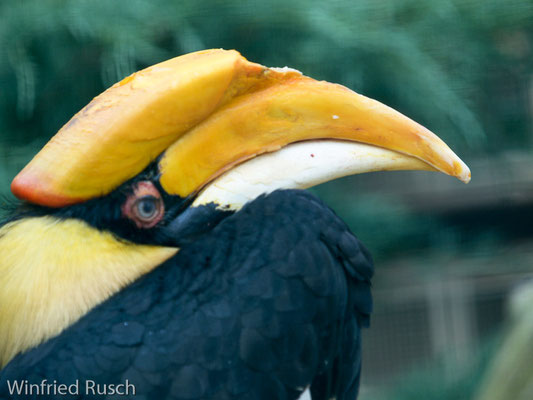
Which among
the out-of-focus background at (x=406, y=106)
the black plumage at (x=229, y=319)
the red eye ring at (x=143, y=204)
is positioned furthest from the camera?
the out-of-focus background at (x=406, y=106)

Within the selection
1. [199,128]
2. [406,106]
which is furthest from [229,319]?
[406,106]

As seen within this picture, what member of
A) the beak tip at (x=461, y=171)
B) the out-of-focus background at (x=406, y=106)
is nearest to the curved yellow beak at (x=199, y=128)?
the beak tip at (x=461, y=171)

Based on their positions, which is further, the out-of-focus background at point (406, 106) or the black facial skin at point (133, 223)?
the out-of-focus background at point (406, 106)

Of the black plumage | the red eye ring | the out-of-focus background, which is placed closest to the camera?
the black plumage

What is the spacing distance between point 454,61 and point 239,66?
70.8 inches

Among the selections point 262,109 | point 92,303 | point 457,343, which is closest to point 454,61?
point 457,343

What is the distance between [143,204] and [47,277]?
0.16 meters

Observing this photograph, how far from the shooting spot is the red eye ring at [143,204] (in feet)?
3.05

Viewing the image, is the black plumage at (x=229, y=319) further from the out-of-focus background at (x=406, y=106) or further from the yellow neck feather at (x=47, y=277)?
the out-of-focus background at (x=406, y=106)

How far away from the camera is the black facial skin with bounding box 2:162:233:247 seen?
90 cm

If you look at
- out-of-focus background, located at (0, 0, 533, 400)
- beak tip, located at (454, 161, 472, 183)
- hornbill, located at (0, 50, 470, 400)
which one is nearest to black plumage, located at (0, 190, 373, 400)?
hornbill, located at (0, 50, 470, 400)

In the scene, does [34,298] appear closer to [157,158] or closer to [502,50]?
[157,158]

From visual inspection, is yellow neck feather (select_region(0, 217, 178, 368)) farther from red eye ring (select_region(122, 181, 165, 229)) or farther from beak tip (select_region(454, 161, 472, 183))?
beak tip (select_region(454, 161, 472, 183))

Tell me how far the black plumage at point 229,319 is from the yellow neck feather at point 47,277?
19mm
